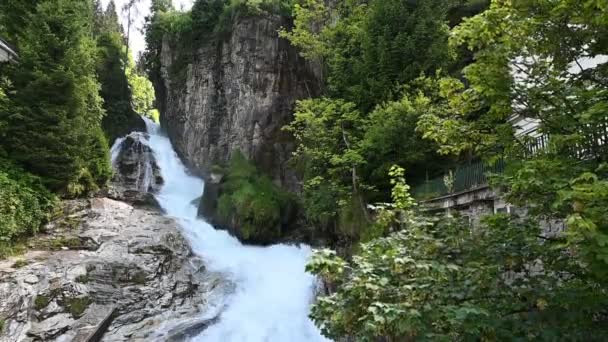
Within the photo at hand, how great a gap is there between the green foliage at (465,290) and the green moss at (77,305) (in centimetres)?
877

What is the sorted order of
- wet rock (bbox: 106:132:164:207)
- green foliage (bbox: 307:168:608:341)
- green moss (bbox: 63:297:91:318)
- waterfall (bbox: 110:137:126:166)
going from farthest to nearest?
1. waterfall (bbox: 110:137:126:166)
2. wet rock (bbox: 106:132:164:207)
3. green moss (bbox: 63:297:91:318)
4. green foliage (bbox: 307:168:608:341)

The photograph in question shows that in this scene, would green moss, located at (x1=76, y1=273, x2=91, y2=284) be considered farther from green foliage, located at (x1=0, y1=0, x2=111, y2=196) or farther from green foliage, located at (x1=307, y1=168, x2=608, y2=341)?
green foliage, located at (x1=307, y1=168, x2=608, y2=341)

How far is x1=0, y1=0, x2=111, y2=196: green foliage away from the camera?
47.6ft

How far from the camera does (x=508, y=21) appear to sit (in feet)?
13.6

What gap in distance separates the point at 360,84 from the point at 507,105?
35.3ft

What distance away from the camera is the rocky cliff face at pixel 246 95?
2358cm

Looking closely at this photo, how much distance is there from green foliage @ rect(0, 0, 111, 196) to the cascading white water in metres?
5.14

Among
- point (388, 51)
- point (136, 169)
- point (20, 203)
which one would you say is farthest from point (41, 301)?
point (136, 169)

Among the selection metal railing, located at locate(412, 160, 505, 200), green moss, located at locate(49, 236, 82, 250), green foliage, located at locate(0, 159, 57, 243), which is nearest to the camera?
metal railing, located at locate(412, 160, 505, 200)

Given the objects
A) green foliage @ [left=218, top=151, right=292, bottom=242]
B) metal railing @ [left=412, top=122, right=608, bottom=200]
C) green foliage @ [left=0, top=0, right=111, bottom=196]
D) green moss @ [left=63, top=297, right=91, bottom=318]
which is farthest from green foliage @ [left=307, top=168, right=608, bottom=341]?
green foliage @ [left=0, top=0, right=111, bottom=196]

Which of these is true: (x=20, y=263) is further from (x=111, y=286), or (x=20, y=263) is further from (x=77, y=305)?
(x=111, y=286)

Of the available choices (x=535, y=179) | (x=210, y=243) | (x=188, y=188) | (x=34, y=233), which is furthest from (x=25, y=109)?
(x=535, y=179)

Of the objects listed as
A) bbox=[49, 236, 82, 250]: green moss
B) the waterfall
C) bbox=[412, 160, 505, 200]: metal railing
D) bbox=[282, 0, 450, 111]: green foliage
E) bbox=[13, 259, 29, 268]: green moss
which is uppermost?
bbox=[282, 0, 450, 111]: green foliage

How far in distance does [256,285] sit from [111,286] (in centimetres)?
446
